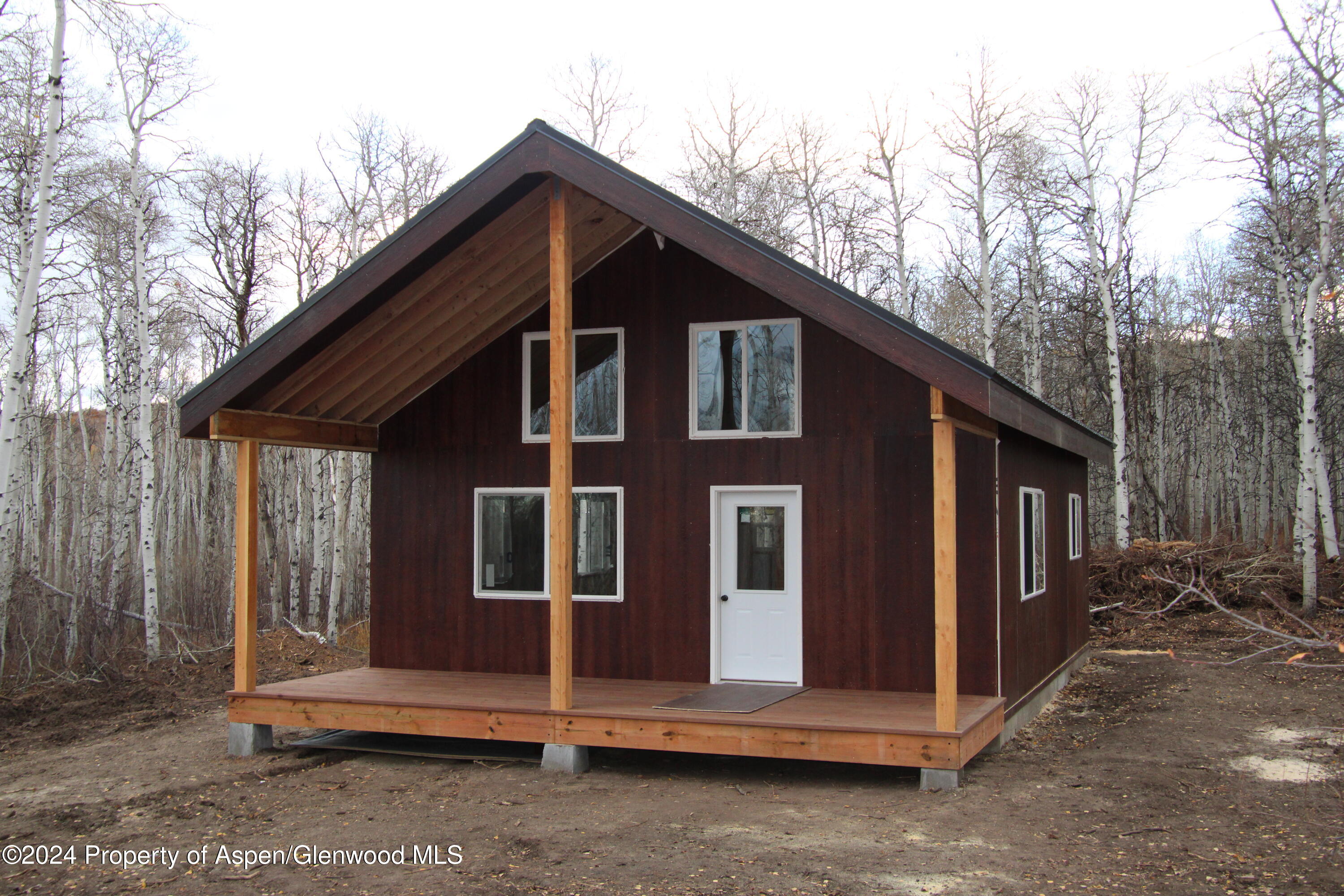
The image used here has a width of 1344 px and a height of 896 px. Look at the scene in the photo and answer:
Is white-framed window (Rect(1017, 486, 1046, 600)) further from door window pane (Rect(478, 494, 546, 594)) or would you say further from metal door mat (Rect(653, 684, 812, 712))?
door window pane (Rect(478, 494, 546, 594))

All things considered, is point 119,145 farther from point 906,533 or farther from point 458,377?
point 906,533

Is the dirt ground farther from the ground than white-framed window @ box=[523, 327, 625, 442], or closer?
closer

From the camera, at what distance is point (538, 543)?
30.9 feet

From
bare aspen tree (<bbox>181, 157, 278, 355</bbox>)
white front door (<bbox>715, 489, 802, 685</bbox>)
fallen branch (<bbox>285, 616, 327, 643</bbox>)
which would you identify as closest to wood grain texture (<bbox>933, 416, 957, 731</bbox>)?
white front door (<bbox>715, 489, 802, 685</bbox>)

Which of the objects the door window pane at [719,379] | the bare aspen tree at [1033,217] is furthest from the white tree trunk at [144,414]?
the bare aspen tree at [1033,217]

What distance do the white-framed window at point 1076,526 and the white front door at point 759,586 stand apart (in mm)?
4303

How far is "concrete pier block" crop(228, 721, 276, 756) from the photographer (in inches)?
325

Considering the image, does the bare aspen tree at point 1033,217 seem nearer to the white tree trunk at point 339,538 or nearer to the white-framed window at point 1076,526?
the white-framed window at point 1076,526

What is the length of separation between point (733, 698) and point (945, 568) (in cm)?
216

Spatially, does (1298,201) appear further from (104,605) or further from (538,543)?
(104,605)

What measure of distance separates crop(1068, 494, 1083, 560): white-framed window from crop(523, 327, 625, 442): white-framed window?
5455mm

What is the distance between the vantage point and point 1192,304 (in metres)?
29.4

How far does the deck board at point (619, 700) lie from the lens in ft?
22.8

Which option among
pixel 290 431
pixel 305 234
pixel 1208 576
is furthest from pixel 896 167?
pixel 290 431
